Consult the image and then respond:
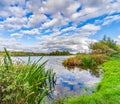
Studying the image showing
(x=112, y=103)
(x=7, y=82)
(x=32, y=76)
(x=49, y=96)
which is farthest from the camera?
(x=49, y=96)

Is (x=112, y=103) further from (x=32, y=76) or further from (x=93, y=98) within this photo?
(x=32, y=76)

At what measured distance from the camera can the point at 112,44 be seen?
80562mm

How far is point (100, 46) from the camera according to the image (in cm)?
6025

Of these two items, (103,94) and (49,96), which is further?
(49,96)

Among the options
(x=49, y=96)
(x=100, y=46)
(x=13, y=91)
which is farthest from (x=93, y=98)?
(x=100, y=46)

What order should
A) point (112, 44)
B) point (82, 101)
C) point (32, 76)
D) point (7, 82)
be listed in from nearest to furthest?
point (7, 82) → point (32, 76) → point (82, 101) → point (112, 44)

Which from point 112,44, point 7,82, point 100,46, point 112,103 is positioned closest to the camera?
point 7,82

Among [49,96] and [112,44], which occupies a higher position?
[112,44]

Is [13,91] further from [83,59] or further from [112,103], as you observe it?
[83,59]

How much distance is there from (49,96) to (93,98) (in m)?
2.64

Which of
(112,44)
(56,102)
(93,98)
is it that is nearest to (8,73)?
(56,102)

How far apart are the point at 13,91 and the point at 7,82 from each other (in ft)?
1.05

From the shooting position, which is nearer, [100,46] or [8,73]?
[8,73]

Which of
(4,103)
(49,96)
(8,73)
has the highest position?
(8,73)
